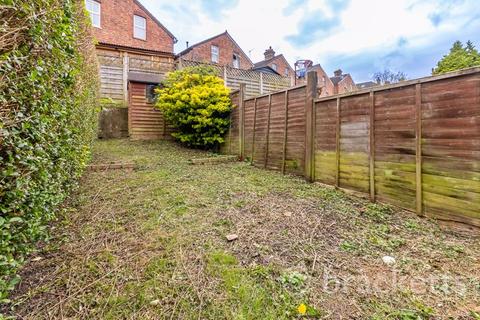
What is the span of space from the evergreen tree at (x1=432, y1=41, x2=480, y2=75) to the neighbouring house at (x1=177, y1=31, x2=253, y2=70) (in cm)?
1457

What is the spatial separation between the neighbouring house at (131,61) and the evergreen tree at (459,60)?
10971 millimetres

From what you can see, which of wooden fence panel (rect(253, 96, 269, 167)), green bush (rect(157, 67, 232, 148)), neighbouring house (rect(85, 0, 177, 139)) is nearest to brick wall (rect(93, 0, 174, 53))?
neighbouring house (rect(85, 0, 177, 139))

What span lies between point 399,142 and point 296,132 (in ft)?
7.15

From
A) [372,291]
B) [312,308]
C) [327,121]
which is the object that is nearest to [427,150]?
[327,121]

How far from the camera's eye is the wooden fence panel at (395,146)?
3143mm

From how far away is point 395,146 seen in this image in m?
3.32

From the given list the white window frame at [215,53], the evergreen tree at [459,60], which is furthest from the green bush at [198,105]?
the white window frame at [215,53]

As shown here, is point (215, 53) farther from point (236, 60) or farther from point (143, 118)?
point (143, 118)

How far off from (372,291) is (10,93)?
2567 mm

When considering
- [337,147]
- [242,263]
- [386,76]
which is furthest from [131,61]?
[386,76]

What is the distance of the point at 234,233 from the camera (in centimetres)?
253

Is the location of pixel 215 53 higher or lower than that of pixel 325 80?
lower

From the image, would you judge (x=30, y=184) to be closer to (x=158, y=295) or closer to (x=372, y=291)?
(x=158, y=295)

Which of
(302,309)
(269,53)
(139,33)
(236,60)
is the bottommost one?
(302,309)
